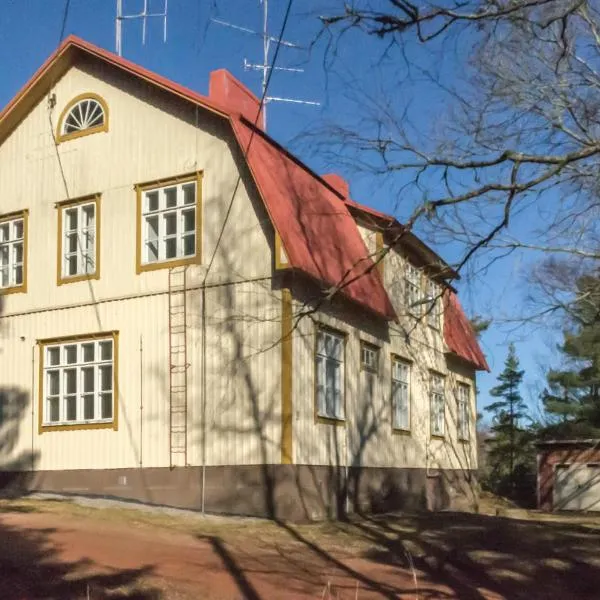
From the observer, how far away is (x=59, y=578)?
1006 cm

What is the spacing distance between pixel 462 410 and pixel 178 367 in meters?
12.9

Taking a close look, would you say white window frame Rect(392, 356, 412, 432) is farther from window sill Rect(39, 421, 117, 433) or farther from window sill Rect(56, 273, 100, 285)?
window sill Rect(56, 273, 100, 285)

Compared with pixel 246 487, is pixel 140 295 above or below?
above

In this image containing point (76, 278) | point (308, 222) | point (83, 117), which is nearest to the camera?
point (308, 222)

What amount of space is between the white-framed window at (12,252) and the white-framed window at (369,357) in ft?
24.8

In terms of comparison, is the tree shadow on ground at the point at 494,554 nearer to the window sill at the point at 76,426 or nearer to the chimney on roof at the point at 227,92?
the window sill at the point at 76,426

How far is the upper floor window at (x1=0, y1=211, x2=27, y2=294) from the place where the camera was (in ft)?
65.8

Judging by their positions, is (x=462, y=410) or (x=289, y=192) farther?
(x=462, y=410)

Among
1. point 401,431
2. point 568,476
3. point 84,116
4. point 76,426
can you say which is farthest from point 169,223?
point 568,476

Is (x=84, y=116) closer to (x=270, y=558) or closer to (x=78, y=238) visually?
(x=78, y=238)

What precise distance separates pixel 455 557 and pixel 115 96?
11633 mm

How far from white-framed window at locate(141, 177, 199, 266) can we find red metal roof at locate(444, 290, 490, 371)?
9281 millimetres

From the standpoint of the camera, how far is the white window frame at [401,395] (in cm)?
2166

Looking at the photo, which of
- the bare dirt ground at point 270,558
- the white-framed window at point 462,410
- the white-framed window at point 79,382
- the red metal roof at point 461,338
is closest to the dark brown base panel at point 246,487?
the bare dirt ground at point 270,558
